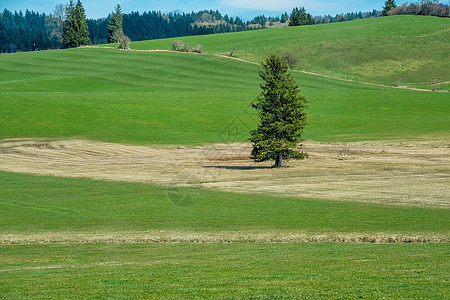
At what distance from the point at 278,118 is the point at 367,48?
9354 centimetres

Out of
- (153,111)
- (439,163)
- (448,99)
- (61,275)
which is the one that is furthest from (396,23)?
(61,275)

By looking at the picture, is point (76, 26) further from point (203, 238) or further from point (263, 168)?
point (203, 238)

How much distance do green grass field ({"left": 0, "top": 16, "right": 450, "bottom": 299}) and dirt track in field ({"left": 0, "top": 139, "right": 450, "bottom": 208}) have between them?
1.97m

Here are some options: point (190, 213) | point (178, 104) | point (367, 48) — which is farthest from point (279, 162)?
point (367, 48)

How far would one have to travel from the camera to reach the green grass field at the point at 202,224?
1586 centimetres

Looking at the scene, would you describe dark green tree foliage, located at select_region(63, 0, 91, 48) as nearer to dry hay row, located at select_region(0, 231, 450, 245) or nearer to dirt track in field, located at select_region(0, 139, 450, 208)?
dirt track in field, located at select_region(0, 139, 450, 208)

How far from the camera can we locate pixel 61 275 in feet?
Result: 59.3

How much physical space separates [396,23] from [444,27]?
50.4ft

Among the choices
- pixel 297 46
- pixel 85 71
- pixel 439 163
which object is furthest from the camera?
pixel 297 46

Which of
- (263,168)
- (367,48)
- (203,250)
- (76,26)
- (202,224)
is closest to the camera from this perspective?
(203,250)

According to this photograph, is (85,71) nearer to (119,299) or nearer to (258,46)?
(258,46)

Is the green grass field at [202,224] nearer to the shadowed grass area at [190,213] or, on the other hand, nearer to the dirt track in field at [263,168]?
the shadowed grass area at [190,213]

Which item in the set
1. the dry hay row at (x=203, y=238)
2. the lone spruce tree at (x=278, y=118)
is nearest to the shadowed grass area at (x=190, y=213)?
the dry hay row at (x=203, y=238)

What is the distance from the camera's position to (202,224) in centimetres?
2981
